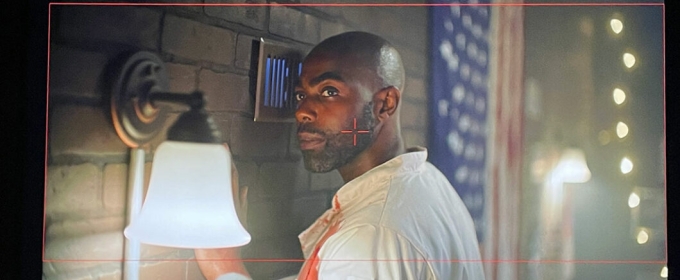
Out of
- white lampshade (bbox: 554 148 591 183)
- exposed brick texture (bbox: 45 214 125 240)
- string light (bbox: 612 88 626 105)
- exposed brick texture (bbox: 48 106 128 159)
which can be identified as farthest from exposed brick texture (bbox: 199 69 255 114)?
string light (bbox: 612 88 626 105)

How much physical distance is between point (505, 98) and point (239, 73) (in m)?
0.59

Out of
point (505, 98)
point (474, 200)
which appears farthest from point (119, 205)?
point (505, 98)

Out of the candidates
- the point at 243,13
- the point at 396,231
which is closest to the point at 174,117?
the point at 243,13

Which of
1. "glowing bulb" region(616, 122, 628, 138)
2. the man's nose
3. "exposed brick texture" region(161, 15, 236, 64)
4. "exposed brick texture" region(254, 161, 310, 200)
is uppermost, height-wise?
"exposed brick texture" region(161, 15, 236, 64)

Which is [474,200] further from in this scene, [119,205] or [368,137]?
[119,205]

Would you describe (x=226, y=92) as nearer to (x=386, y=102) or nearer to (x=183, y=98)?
(x=183, y=98)

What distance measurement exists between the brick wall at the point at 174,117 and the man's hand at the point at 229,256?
0.05ft

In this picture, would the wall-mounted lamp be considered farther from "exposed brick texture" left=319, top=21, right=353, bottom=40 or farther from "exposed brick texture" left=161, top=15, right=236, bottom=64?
"exposed brick texture" left=319, top=21, right=353, bottom=40

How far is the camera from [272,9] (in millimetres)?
1587

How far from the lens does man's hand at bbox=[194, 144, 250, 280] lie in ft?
5.11

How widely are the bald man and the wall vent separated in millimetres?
18

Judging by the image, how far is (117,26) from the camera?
158cm

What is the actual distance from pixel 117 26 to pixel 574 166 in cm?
107

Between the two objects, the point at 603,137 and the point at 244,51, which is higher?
the point at 244,51
